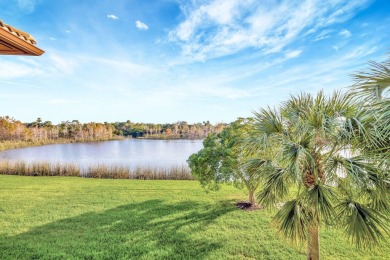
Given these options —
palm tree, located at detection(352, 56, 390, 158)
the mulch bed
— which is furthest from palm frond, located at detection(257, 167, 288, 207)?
the mulch bed

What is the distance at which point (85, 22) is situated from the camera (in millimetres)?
6773

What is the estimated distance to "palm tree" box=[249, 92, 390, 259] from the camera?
2.41m

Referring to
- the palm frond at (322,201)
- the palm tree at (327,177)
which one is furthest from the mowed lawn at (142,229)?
the palm frond at (322,201)

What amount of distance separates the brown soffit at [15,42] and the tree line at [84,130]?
3152cm

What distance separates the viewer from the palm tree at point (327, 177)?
2.41 metres

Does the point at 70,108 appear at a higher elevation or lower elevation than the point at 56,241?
higher

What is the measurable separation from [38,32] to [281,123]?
7443mm

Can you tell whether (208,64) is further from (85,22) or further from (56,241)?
(56,241)

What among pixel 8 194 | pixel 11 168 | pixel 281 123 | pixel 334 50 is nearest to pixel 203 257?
pixel 281 123

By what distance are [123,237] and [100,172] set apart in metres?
7.14

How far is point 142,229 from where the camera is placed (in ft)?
14.2

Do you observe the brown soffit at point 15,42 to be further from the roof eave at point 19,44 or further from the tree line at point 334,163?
the tree line at point 334,163

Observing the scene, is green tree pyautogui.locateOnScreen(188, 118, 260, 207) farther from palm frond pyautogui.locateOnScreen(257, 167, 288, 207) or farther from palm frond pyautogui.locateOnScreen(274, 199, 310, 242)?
palm frond pyautogui.locateOnScreen(274, 199, 310, 242)

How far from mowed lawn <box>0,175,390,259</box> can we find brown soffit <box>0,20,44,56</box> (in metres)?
2.97
